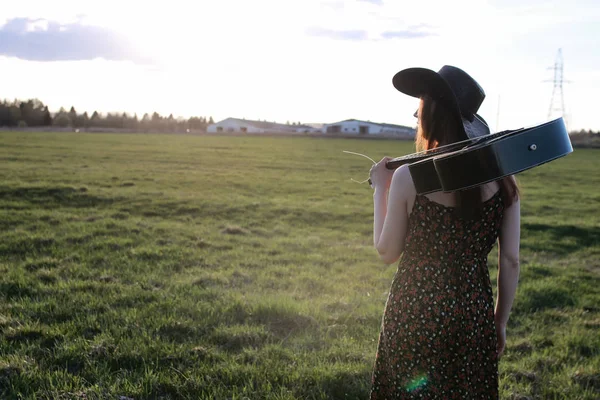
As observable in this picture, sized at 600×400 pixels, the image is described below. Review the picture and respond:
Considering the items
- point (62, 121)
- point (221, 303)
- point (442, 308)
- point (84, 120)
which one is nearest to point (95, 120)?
point (84, 120)

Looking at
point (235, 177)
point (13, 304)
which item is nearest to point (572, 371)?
point (13, 304)

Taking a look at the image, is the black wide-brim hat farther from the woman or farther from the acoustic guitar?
the acoustic guitar

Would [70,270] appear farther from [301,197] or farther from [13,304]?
[301,197]

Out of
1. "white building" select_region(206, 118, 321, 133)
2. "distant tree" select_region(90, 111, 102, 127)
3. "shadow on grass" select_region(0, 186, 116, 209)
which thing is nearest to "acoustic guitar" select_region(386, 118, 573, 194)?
"shadow on grass" select_region(0, 186, 116, 209)

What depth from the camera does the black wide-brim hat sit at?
7.42 feet

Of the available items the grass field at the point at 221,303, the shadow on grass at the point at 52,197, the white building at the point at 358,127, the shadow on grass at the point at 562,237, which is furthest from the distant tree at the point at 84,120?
the shadow on grass at the point at 562,237

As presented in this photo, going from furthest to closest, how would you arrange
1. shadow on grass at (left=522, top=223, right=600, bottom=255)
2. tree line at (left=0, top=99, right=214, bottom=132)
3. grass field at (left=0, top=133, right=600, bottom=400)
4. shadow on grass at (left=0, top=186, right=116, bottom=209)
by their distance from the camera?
tree line at (left=0, top=99, right=214, bottom=132), shadow on grass at (left=0, top=186, right=116, bottom=209), shadow on grass at (left=522, top=223, right=600, bottom=255), grass field at (left=0, top=133, right=600, bottom=400)

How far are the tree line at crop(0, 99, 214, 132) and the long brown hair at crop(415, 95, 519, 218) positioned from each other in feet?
339

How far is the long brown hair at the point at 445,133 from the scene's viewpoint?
2297mm

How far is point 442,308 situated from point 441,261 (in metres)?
0.25

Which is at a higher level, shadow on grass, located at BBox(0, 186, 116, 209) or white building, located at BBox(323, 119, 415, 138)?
white building, located at BBox(323, 119, 415, 138)

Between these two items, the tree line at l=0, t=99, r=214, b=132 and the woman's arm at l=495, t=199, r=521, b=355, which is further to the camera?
the tree line at l=0, t=99, r=214, b=132

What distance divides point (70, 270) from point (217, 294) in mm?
2566

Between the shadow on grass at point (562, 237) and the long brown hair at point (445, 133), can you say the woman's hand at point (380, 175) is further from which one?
the shadow on grass at point (562, 237)
